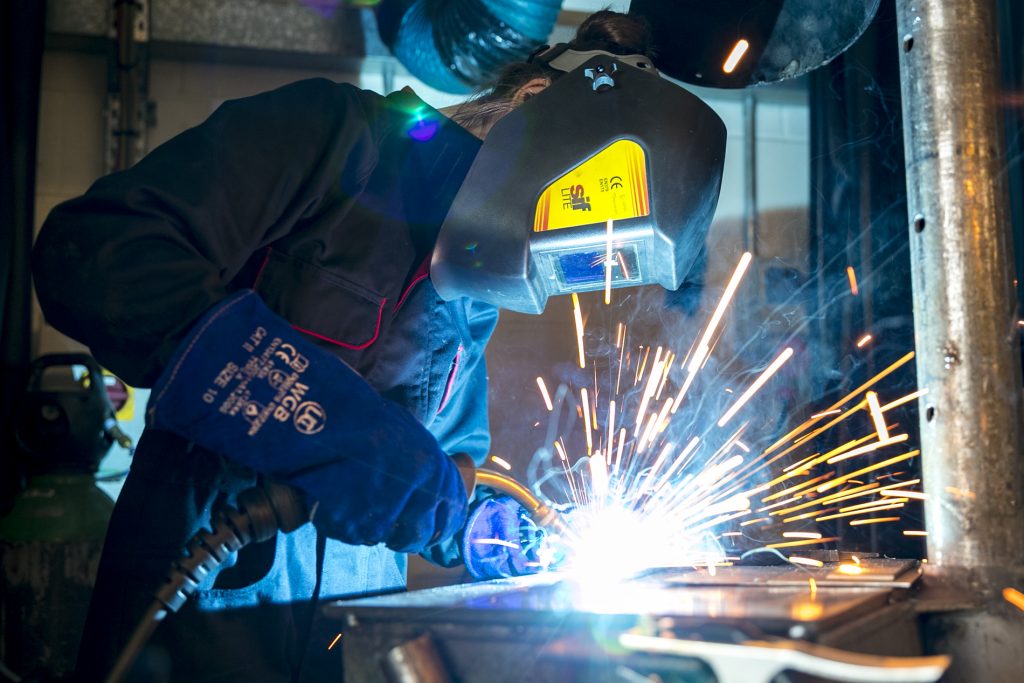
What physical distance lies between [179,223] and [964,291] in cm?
120

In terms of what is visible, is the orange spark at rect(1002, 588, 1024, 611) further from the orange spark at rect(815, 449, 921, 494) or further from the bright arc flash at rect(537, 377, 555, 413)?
the bright arc flash at rect(537, 377, 555, 413)

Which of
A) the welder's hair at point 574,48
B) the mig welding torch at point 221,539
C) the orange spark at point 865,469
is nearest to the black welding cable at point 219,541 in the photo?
the mig welding torch at point 221,539

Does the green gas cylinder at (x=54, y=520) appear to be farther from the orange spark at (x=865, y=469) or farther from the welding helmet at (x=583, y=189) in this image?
the orange spark at (x=865, y=469)

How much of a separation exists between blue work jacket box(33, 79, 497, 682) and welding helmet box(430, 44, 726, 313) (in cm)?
13

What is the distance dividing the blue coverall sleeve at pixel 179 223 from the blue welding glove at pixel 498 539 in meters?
0.65

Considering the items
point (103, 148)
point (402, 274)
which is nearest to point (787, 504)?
point (402, 274)

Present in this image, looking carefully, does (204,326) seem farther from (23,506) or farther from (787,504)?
(787,504)

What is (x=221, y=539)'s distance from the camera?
1.10 meters

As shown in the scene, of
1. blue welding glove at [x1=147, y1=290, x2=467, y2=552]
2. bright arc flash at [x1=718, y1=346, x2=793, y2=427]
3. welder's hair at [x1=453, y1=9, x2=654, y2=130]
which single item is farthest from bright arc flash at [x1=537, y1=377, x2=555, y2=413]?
blue welding glove at [x1=147, y1=290, x2=467, y2=552]

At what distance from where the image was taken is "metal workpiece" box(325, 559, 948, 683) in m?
0.78

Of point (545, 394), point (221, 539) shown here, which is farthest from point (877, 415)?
point (221, 539)

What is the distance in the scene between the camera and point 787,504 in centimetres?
236

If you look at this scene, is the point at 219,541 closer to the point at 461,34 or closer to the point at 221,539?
the point at 221,539

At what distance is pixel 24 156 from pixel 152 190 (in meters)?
1.49
